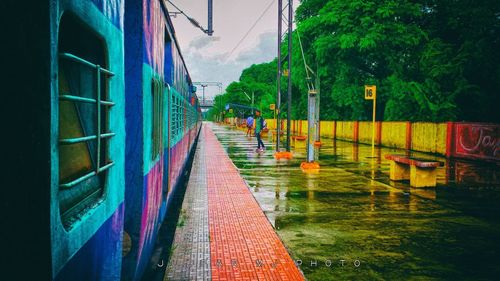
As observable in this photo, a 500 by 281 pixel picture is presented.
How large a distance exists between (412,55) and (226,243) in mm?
23983

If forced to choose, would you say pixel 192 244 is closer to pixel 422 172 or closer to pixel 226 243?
pixel 226 243

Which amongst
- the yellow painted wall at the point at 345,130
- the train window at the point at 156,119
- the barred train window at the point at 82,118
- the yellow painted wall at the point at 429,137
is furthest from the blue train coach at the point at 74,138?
the yellow painted wall at the point at 345,130

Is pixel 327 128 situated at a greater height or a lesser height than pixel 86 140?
lesser

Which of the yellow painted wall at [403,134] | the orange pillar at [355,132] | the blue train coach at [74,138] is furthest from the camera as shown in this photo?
the orange pillar at [355,132]

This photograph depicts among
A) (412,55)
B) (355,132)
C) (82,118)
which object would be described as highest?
(412,55)

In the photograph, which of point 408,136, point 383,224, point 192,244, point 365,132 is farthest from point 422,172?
point 365,132

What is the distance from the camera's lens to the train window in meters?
4.40

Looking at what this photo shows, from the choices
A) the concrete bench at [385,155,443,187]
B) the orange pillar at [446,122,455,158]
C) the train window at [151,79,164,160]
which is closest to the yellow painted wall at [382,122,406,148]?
the orange pillar at [446,122,455,158]

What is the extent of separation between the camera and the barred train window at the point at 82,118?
6.63 feet

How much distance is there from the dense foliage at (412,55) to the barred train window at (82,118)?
19.4 meters

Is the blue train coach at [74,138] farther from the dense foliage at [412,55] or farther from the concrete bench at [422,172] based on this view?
the dense foliage at [412,55]

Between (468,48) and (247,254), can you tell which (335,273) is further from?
(468,48)

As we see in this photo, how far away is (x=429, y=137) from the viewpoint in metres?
A: 20.4

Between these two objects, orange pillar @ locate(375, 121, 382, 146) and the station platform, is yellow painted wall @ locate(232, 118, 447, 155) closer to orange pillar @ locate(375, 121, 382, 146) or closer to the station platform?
orange pillar @ locate(375, 121, 382, 146)
